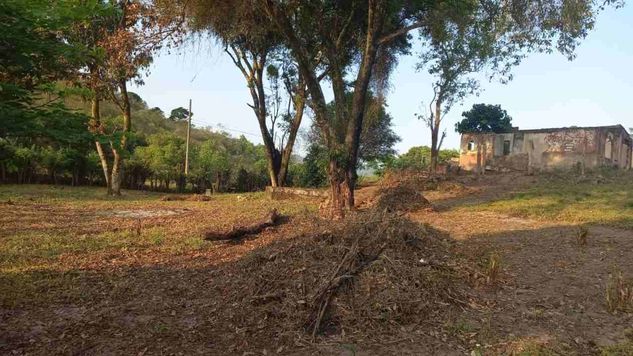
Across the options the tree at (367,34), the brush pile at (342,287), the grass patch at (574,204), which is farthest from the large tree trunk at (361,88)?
the brush pile at (342,287)

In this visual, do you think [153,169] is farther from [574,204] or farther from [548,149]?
[548,149]

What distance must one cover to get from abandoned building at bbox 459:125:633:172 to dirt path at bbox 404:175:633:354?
18952 millimetres

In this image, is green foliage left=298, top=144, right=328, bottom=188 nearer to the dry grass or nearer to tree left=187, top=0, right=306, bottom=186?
tree left=187, top=0, right=306, bottom=186

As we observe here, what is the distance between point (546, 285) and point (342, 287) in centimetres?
267

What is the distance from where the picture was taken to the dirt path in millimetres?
4402

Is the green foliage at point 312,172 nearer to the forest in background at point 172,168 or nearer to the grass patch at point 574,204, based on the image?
the forest in background at point 172,168

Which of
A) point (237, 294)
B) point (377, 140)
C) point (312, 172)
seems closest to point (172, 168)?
point (312, 172)

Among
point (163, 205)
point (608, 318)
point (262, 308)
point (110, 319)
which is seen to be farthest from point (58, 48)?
point (163, 205)


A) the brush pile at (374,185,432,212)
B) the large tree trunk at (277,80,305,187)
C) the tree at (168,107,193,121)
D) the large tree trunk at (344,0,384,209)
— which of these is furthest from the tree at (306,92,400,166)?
the tree at (168,107,193,121)

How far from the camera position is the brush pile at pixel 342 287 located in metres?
4.45

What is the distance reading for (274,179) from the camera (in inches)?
830

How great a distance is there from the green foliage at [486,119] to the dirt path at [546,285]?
2674cm

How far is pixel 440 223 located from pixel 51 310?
291 inches

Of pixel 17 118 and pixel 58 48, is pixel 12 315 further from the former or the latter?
pixel 58 48
